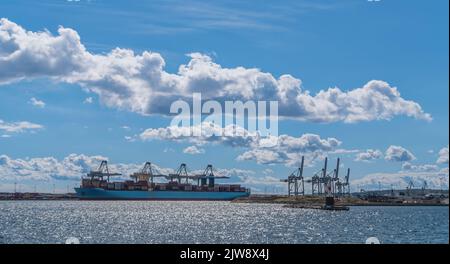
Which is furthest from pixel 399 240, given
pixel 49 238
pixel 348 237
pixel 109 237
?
pixel 49 238

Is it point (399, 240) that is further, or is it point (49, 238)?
point (399, 240)
